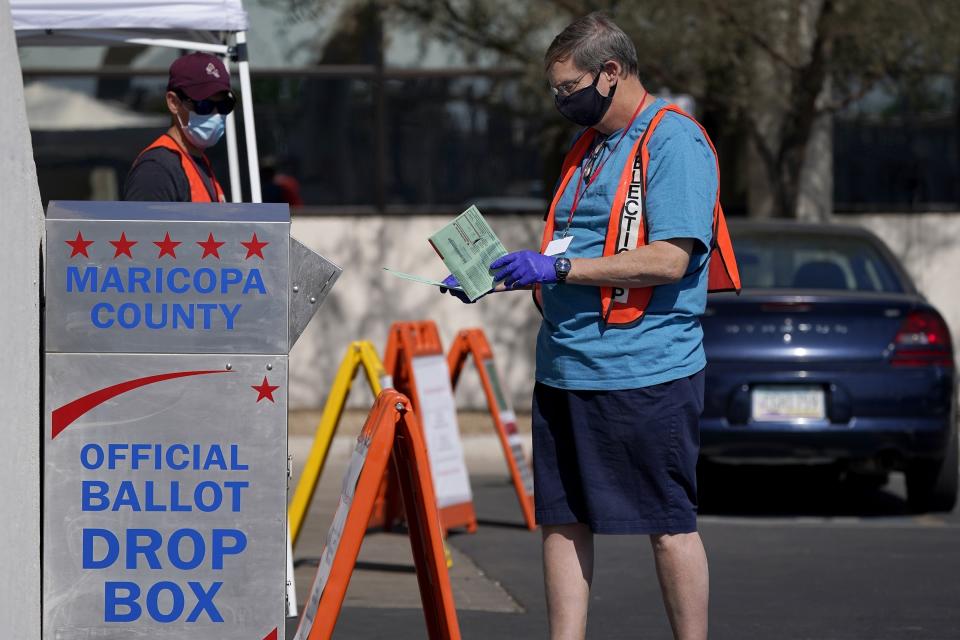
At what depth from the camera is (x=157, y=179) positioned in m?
5.43

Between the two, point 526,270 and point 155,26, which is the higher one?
point 155,26

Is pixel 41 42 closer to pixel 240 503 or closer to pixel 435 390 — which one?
pixel 435 390

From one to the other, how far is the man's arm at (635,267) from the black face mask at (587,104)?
0.41 m

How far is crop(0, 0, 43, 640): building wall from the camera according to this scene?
3812 millimetres

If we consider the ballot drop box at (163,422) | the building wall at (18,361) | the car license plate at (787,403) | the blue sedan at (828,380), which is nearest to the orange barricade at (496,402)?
the blue sedan at (828,380)

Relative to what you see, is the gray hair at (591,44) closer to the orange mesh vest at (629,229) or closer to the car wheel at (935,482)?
the orange mesh vest at (629,229)

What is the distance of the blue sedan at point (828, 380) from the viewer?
8.09 metres

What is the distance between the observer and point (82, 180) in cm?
1250

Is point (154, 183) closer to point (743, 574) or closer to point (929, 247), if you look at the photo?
point (743, 574)

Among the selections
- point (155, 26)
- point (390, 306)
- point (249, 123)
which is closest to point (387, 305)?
point (390, 306)

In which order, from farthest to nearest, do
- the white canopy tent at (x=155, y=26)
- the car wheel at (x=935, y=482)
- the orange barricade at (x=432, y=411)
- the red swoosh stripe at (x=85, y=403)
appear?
the car wheel at (x=935, y=482) < the orange barricade at (x=432, y=411) < the white canopy tent at (x=155, y=26) < the red swoosh stripe at (x=85, y=403)

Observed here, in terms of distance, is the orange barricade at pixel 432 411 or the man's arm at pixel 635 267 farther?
the orange barricade at pixel 432 411

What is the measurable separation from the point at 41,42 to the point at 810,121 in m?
5.41

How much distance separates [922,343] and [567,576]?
429 cm
